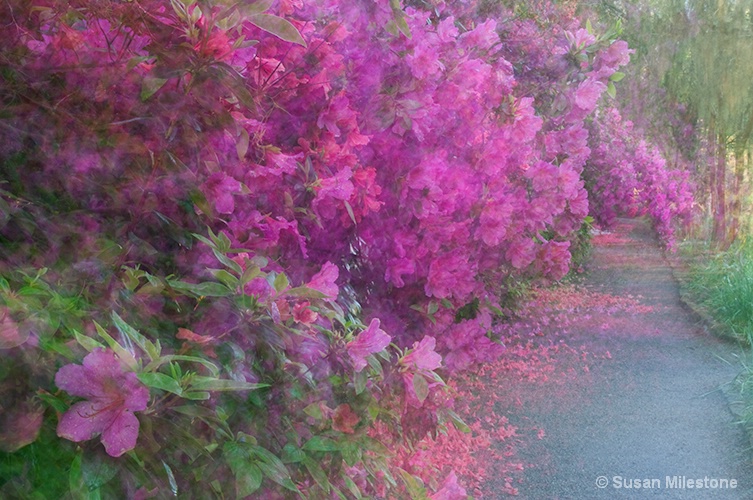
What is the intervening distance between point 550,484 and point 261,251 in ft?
10.8

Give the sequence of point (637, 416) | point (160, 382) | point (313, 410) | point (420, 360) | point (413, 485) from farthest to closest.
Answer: point (637, 416)
point (413, 485)
point (420, 360)
point (313, 410)
point (160, 382)

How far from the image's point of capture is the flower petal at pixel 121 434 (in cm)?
76

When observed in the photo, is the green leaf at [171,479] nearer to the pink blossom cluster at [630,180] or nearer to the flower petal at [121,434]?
the flower petal at [121,434]

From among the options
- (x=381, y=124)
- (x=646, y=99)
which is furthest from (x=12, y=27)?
(x=646, y=99)

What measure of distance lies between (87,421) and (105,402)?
0.03 m

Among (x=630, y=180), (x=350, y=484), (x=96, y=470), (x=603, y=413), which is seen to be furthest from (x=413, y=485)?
(x=630, y=180)

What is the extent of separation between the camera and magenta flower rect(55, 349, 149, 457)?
29.9 inches

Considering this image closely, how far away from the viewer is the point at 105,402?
2.51ft

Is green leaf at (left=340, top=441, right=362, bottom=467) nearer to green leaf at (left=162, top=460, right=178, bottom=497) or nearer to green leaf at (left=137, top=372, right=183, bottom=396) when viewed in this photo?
green leaf at (left=162, top=460, right=178, bottom=497)

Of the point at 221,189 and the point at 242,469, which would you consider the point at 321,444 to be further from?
the point at 221,189

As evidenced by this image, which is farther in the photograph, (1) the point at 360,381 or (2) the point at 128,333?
(1) the point at 360,381

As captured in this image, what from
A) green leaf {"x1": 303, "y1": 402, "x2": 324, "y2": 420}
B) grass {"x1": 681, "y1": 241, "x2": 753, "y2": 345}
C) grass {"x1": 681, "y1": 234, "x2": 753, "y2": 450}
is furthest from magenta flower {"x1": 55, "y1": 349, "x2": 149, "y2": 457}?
Answer: grass {"x1": 681, "y1": 241, "x2": 753, "y2": 345}

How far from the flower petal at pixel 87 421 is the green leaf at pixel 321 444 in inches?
18.2

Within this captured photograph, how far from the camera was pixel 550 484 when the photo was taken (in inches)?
167
